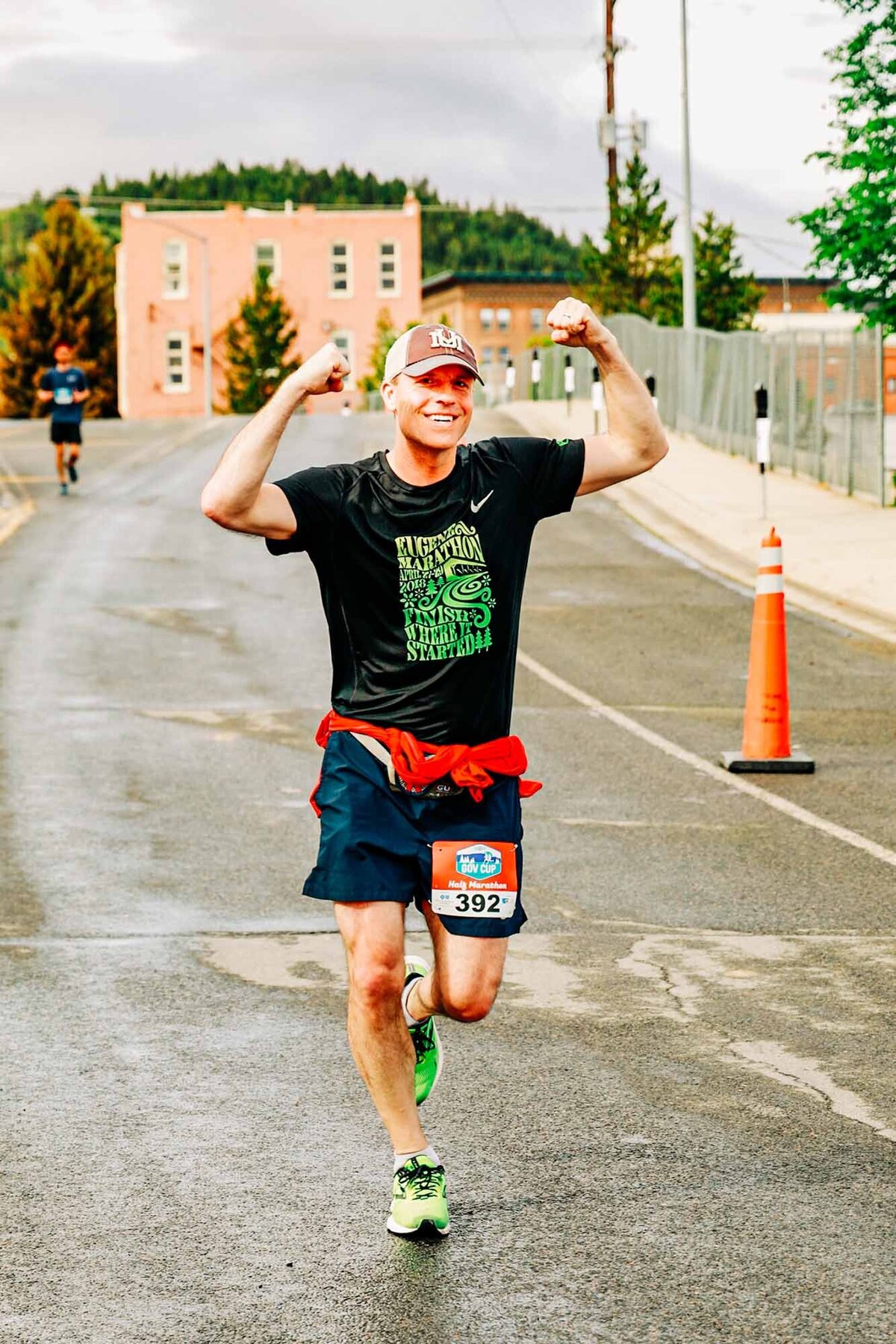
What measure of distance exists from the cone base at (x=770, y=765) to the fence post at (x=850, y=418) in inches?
612

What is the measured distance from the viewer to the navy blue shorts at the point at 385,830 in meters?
4.69

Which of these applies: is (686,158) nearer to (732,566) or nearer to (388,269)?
(732,566)

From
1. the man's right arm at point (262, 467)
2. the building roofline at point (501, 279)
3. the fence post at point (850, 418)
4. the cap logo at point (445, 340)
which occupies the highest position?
the building roofline at point (501, 279)

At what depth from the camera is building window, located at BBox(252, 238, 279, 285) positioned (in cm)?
10775

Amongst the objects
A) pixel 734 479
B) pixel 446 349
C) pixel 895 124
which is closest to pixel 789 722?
pixel 446 349

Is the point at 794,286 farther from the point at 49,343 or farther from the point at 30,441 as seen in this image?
the point at 30,441

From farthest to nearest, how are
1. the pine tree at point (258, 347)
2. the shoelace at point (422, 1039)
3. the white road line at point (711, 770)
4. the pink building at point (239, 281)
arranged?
the pink building at point (239, 281), the pine tree at point (258, 347), the white road line at point (711, 770), the shoelace at point (422, 1039)

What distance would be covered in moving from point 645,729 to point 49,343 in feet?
321

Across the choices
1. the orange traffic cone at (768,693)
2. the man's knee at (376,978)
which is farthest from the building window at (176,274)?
the man's knee at (376,978)

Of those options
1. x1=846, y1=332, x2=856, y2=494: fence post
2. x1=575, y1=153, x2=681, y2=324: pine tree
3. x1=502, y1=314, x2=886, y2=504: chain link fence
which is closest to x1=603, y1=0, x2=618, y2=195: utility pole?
Answer: x1=575, y1=153, x2=681, y2=324: pine tree

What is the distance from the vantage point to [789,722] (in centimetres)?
1279

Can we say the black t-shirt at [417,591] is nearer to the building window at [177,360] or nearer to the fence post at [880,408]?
the fence post at [880,408]

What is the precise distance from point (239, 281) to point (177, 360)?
5.26 meters

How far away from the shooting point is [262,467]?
15.3 feet
